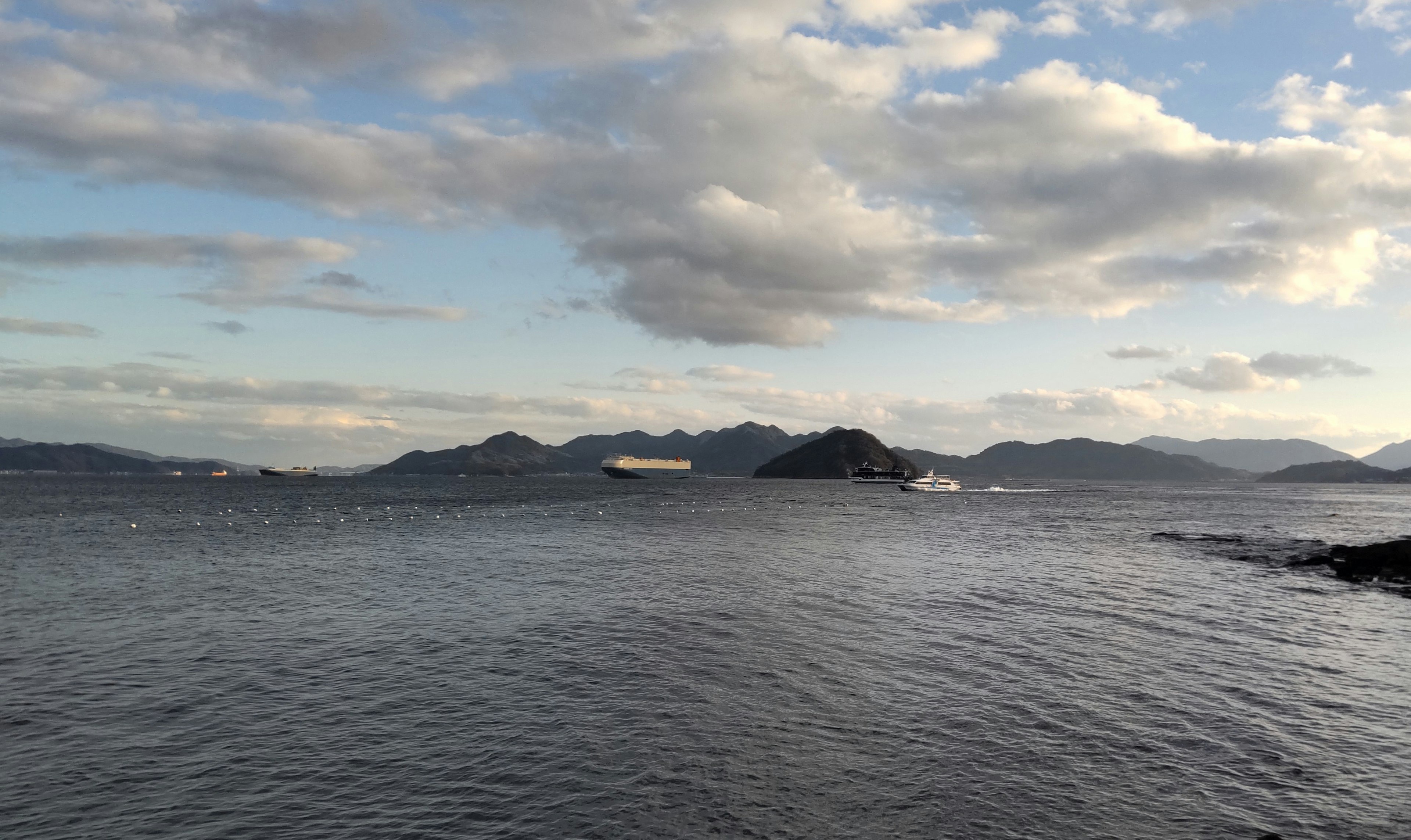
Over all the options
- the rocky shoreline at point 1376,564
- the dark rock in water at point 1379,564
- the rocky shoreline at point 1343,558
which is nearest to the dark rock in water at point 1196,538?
the rocky shoreline at point 1343,558

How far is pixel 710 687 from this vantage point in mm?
25875

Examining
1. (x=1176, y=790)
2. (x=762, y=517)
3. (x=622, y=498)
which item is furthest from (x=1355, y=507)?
(x=1176, y=790)

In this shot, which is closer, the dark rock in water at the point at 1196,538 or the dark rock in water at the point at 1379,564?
the dark rock in water at the point at 1379,564

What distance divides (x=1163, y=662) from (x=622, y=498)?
152644mm

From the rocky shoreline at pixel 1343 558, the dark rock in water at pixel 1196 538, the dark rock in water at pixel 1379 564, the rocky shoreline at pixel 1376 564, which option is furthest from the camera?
the dark rock in water at pixel 1196 538

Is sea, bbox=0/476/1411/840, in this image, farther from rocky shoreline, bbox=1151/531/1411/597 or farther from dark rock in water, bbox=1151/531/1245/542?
dark rock in water, bbox=1151/531/1245/542

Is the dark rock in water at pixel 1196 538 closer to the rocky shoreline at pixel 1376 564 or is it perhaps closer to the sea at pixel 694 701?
the rocky shoreline at pixel 1376 564

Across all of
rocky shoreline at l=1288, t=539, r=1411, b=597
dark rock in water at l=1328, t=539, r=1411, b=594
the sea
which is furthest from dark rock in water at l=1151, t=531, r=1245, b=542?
the sea

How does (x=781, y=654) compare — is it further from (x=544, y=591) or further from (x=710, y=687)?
(x=544, y=591)

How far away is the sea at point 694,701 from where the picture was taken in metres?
16.8

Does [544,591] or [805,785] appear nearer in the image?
[805,785]

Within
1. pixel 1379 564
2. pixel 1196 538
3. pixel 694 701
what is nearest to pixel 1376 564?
pixel 1379 564

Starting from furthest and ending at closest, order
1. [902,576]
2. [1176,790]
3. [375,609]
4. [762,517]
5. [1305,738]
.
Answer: [762,517], [902,576], [375,609], [1305,738], [1176,790]

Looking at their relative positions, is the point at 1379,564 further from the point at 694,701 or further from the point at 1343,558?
the point at 694,701
